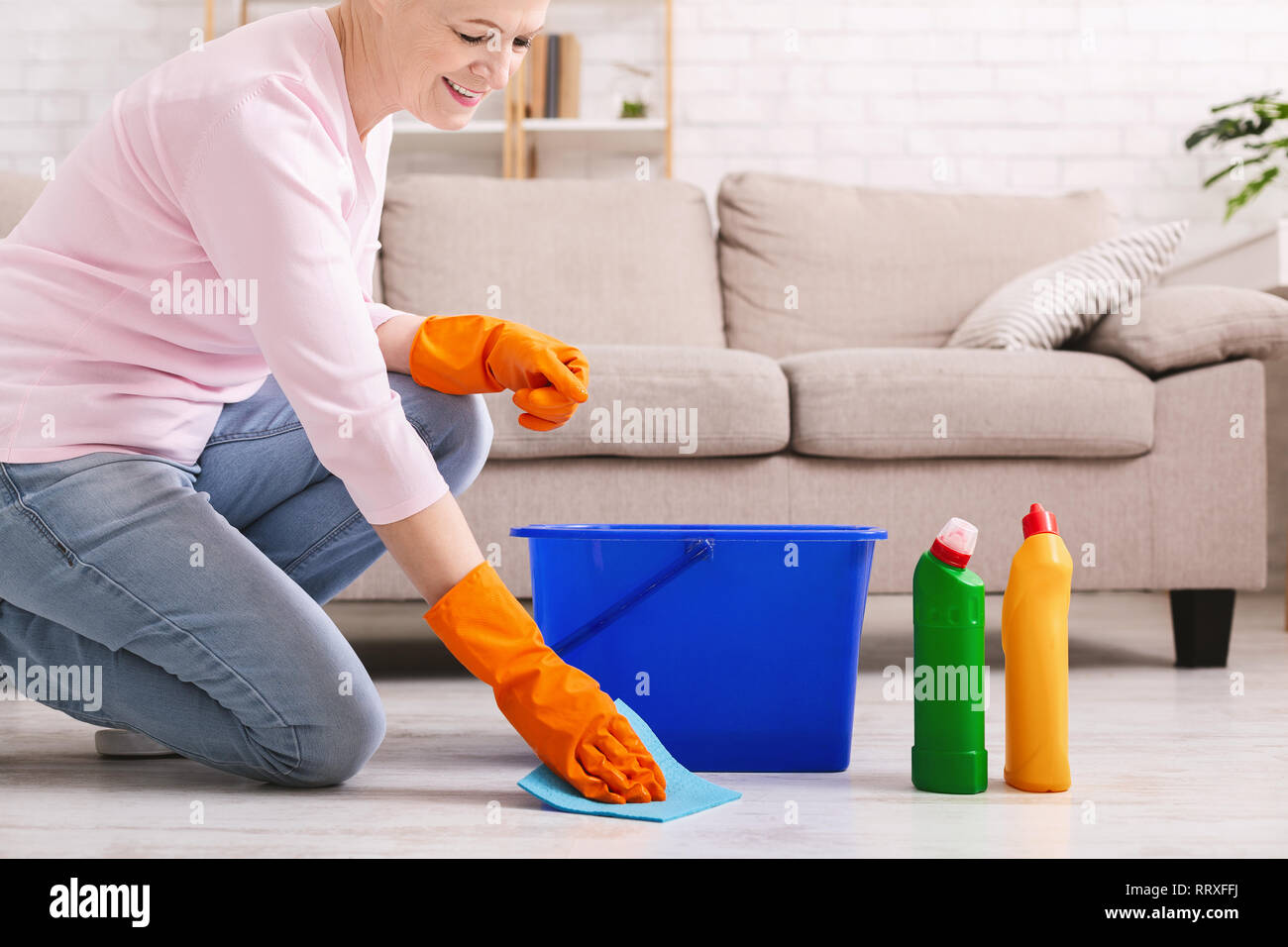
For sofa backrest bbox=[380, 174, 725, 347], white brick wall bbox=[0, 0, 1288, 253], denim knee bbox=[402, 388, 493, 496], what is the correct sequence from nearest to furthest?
denim knee bbox=[402, 388, 493, 496], sofa backrest bbox=[380, 174, 725, 347], white brick wall bbox=[0, 0, 1288, 253]

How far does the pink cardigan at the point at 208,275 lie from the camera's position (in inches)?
36.8

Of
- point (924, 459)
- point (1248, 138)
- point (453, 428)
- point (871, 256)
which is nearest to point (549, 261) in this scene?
point (871, 256)

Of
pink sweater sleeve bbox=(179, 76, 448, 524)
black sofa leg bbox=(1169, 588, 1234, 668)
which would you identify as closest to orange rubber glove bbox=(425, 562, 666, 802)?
pink sweater sleeve bbox=(179, 76, 448, 524)

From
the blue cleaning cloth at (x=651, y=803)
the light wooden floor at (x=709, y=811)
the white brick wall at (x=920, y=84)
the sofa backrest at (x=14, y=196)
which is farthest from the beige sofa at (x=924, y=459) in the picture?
the white brick wall at (x=920, y=84)

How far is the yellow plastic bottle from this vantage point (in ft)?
3.41

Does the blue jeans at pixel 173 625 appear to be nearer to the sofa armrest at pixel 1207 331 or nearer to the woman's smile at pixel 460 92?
the woman's smile at pixel 460 92

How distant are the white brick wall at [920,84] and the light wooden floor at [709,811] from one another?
2202 millimetres

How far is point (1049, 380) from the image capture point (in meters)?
1.88

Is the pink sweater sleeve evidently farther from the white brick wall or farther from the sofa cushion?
the white brick wall

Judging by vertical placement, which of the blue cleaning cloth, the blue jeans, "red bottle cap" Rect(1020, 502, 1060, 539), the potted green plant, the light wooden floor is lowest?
the light wooden floor

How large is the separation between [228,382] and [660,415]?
0.79 meters

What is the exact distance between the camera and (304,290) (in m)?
0.93

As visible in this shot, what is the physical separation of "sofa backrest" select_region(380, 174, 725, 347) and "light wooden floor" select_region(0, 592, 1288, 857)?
103 cm
